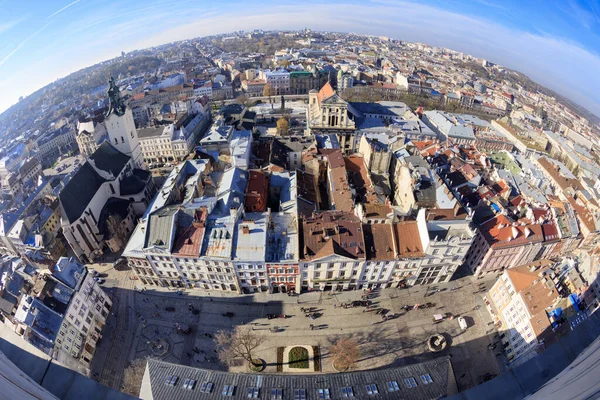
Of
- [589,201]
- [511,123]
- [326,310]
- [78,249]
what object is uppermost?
[511,123]

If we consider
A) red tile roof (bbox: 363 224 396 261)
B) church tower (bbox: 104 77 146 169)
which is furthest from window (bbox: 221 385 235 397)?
church tower (bbox: 104 77 146 169)

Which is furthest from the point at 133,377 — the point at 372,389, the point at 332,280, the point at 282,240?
the point at 372,389

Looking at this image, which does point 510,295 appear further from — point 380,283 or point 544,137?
point 544,137

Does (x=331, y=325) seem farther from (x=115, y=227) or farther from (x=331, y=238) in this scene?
(x=115, y=227)

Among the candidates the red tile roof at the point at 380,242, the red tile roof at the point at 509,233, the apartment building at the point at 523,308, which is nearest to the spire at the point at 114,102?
the red tile roof at the point at 380,242

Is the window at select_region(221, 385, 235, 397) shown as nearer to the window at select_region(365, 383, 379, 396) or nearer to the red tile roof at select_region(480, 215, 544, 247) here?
the window at select_region(365, 383, 379, 396)

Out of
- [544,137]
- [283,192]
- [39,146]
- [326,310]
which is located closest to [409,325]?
[326,310]
